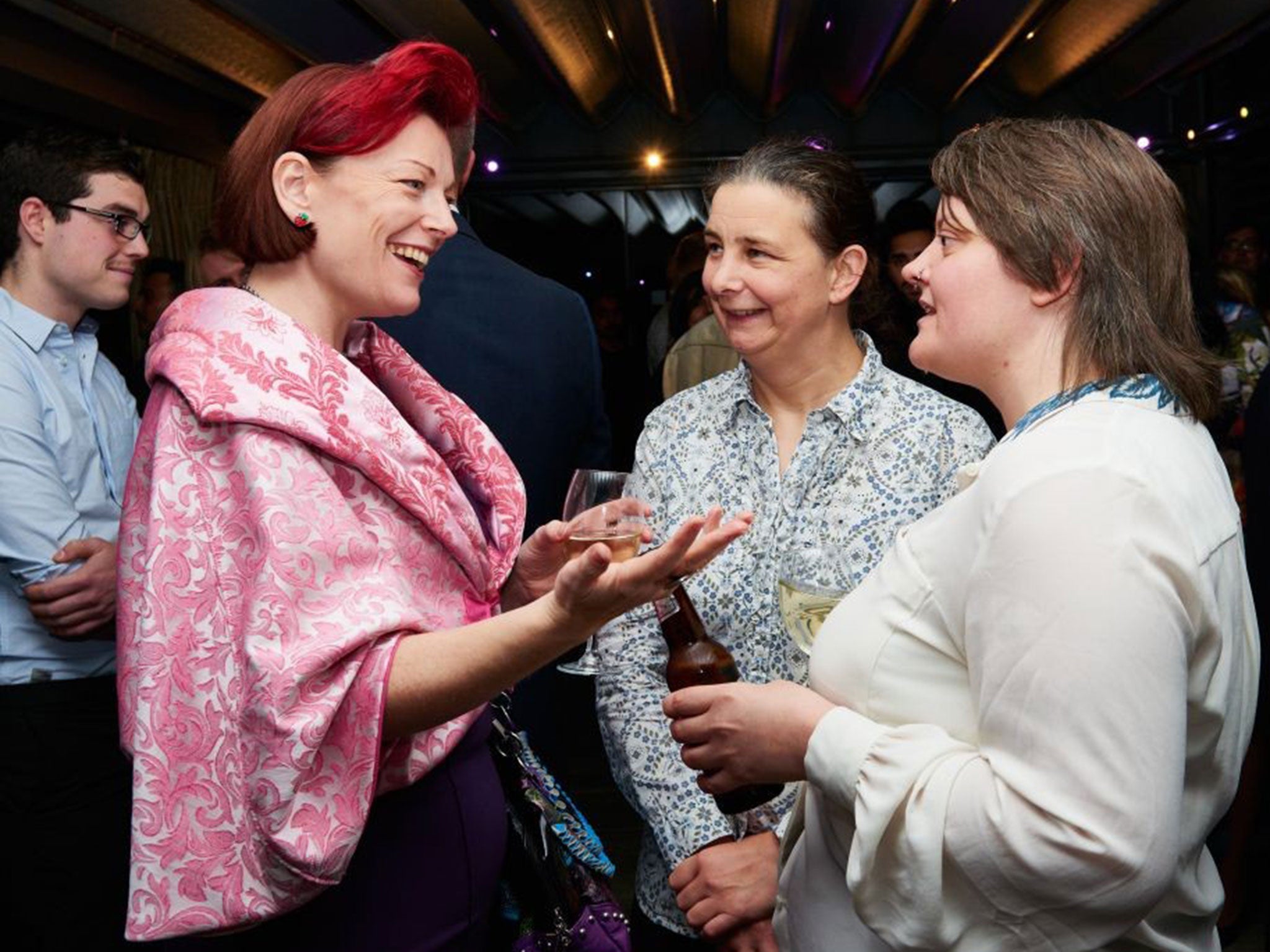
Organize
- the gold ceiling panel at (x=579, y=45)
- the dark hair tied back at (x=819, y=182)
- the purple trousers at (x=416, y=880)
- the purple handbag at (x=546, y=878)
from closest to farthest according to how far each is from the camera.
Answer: the purple trousers at (x=416, y=880)
the purple handbag at (x=546, y=878)
the dark hair tied back at (x=819, y=182)
the gold ceiling panel at (x=579, y=45)

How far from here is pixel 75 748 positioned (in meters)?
2.45

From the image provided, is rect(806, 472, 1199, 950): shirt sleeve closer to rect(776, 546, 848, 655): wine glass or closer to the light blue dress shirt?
rect(776, 546, 848, 655): wine glass

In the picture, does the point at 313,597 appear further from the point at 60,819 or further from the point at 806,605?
the point at 60,819

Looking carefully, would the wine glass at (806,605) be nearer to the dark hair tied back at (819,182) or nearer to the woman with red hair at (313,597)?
the woman with red hair at (313,597)


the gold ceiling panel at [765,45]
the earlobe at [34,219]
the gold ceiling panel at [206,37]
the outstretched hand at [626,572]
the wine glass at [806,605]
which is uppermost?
the gold ceiling panel at [765,45]

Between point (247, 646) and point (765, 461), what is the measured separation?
1009 mm

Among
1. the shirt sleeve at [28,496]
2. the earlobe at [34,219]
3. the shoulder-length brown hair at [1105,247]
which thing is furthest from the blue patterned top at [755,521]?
the earlobe at [34,219]

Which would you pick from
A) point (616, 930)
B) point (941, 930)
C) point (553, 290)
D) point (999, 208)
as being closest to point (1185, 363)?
point (999, 208)

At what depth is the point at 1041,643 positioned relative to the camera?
1108 mm

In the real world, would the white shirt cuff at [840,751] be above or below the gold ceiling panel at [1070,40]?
below

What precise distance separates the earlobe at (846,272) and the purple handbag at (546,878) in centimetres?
99

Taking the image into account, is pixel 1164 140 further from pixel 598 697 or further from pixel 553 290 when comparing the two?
pixel 598 697

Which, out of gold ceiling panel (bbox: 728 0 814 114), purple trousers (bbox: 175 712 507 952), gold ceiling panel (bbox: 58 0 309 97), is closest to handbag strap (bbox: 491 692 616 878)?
purple trousers (bbox: 175 712 507 952)

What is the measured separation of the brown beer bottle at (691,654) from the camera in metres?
1.80
